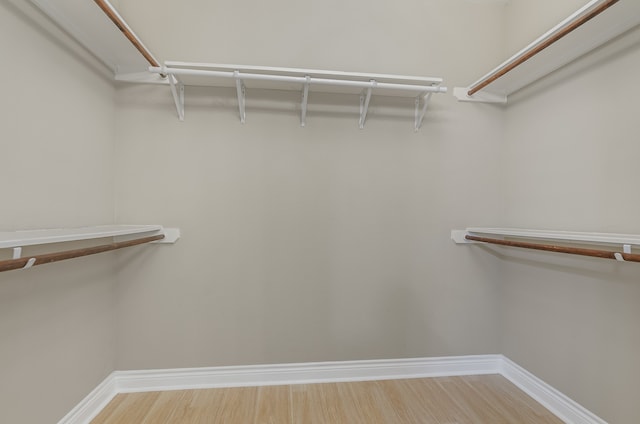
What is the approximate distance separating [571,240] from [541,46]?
36.9 inches

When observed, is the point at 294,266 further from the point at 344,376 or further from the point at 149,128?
the point at 149,128

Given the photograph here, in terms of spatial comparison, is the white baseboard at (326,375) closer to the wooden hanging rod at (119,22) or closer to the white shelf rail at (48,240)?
the white shelf rail at (48,240)

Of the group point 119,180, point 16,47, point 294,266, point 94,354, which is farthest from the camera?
point 294,266

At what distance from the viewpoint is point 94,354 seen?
1545 millimetres

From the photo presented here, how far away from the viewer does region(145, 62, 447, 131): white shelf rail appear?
1.53 m

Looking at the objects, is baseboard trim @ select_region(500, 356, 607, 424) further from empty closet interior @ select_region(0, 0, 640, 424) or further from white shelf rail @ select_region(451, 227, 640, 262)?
white shelf rail @ select_region(451, 227, 640, 262)

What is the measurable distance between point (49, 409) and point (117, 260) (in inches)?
29.3

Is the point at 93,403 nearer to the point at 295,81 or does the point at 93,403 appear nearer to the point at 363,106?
the point at 295,81

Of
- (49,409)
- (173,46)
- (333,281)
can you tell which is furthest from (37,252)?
(333,281)

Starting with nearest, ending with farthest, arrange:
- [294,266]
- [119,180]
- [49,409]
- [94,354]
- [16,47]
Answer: [16,47] → [49,409] → [94,354] → [119,180] → [294,266]

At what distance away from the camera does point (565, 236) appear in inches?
50.9

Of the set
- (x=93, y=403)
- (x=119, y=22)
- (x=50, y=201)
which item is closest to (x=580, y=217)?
(x=119, y=22)

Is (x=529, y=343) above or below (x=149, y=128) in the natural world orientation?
below

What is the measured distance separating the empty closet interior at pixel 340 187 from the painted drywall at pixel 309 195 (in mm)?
12
